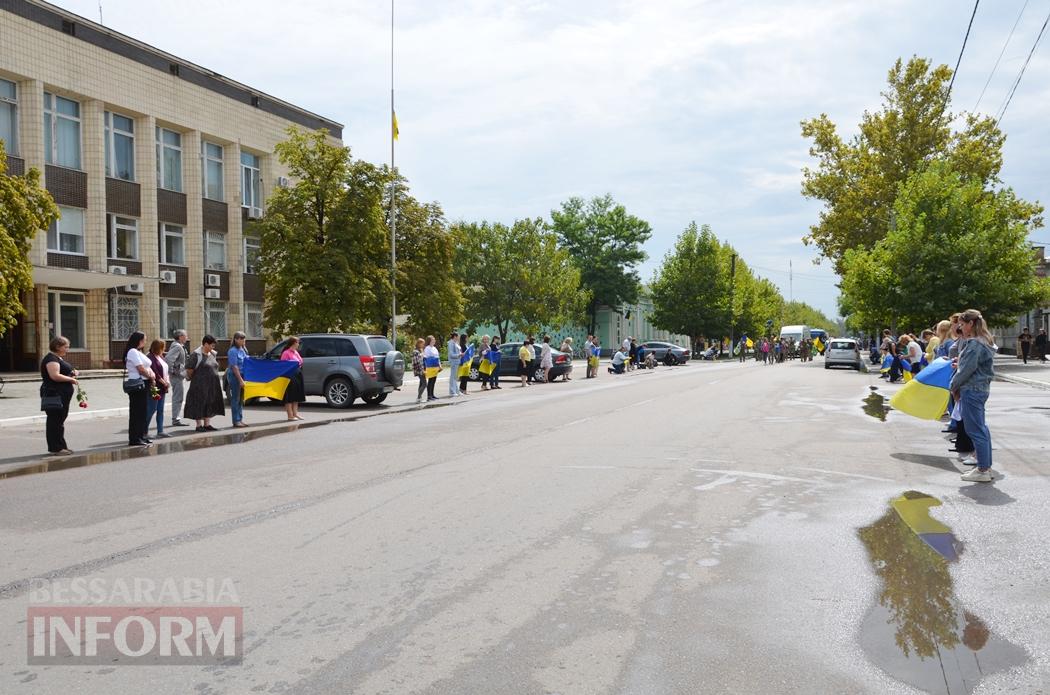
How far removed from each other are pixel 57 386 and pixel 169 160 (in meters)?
29.9

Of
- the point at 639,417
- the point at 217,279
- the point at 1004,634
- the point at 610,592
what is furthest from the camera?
the point at 217,279

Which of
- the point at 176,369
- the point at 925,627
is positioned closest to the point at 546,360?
the point at 176,369

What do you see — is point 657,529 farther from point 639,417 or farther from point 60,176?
point 60,176

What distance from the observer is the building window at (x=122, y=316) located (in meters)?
35.3

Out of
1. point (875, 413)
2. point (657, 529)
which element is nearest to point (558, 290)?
point (875, 413)

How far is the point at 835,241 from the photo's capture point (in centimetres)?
5169

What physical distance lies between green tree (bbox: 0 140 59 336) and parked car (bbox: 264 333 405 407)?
7343mm

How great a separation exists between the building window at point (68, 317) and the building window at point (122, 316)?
1104mm

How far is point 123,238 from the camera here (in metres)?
36.7

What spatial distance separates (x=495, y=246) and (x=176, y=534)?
5789 cm

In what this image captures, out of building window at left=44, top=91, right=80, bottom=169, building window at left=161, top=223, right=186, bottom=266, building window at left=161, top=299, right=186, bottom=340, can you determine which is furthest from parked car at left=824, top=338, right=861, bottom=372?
building window at left=44, top=91, right=80, bottom=169

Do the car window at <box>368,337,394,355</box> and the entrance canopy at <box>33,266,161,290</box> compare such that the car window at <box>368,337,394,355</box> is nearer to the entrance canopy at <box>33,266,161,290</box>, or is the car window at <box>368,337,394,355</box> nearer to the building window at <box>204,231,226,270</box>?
the entrance canopy at <box>33,266,161,290</box>

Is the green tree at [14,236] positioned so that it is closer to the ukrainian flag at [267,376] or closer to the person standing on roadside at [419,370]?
the ukrainian flag at [267,376]

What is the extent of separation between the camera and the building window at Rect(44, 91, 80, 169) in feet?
109
